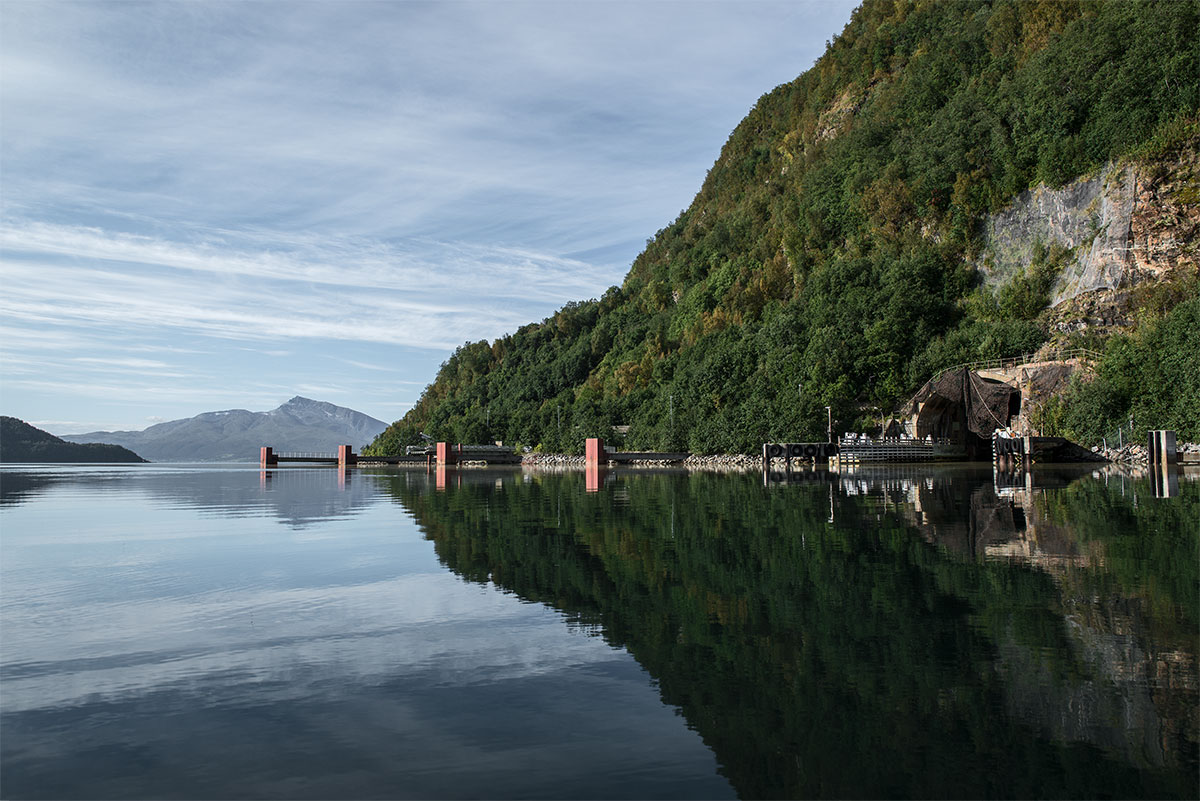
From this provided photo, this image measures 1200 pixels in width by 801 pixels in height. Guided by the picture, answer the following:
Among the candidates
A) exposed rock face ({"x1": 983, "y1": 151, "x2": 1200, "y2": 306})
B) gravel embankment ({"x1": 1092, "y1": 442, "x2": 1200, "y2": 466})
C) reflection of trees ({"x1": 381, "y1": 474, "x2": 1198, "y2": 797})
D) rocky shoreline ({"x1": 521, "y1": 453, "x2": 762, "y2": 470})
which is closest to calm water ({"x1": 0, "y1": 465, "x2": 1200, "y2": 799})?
reflection of trees ({"x1": 381, "y1": 474, "x2": 1198, "y2": 797})

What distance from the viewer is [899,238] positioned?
100m

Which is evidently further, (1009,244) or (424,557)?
(1009,244)

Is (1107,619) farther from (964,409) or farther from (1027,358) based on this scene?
(1027,358)

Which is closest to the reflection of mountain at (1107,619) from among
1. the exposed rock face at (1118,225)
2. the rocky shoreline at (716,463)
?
the rocky shoreline at (716,463)

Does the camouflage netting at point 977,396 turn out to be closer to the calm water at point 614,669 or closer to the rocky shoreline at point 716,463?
the rocky shoreline at point 716,463

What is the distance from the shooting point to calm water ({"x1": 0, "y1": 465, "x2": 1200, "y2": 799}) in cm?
554

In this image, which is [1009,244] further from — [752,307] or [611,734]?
[611,734]

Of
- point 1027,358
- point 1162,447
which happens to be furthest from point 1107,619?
point 1027,358

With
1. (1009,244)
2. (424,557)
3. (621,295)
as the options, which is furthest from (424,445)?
(424,557)

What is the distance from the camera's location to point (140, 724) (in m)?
6.54

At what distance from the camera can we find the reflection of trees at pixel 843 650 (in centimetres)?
548

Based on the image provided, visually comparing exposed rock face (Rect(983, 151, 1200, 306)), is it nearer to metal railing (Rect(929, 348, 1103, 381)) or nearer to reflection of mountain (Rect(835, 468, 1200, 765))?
metal railing (Rect(929, 348, 1103, 381))

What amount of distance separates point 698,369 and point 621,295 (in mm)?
81238

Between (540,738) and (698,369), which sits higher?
(698,369)
